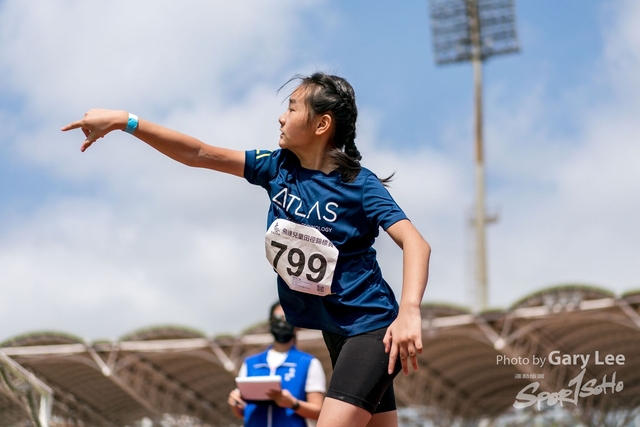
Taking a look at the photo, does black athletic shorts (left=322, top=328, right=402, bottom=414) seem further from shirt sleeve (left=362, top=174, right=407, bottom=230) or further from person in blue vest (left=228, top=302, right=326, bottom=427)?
person in blue vest (left=228, top=302, right=326, bottom=427)

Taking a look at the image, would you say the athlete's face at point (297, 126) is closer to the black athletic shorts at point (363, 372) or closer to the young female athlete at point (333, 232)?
the young female athlete at point (333, 232)

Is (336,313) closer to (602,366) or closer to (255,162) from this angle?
(255,162)

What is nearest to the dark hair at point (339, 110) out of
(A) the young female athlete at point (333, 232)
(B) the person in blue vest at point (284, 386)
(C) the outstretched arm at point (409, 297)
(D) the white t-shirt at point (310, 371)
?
(A) the young female athlete at point (333, 232)

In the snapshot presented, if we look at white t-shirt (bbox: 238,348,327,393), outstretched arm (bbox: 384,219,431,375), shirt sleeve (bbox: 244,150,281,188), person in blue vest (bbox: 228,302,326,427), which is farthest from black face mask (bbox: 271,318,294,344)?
outstretched arm (bbox: 384,219,431,375)

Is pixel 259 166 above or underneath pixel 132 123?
underneath

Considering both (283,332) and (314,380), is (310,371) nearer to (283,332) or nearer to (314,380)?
(314,380)

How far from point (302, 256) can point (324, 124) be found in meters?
0.60

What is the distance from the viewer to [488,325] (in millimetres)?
29047

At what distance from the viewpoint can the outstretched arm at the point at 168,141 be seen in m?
3.56

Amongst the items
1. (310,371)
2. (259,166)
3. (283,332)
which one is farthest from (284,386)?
(259,166)

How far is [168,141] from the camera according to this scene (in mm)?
3686

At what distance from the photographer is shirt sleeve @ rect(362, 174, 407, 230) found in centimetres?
353

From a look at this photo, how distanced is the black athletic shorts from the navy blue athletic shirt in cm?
6

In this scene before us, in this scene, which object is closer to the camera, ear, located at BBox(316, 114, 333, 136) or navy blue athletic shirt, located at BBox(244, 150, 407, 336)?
navy blue athletic shirt, located at BBox(244, 150, 407, 336)
